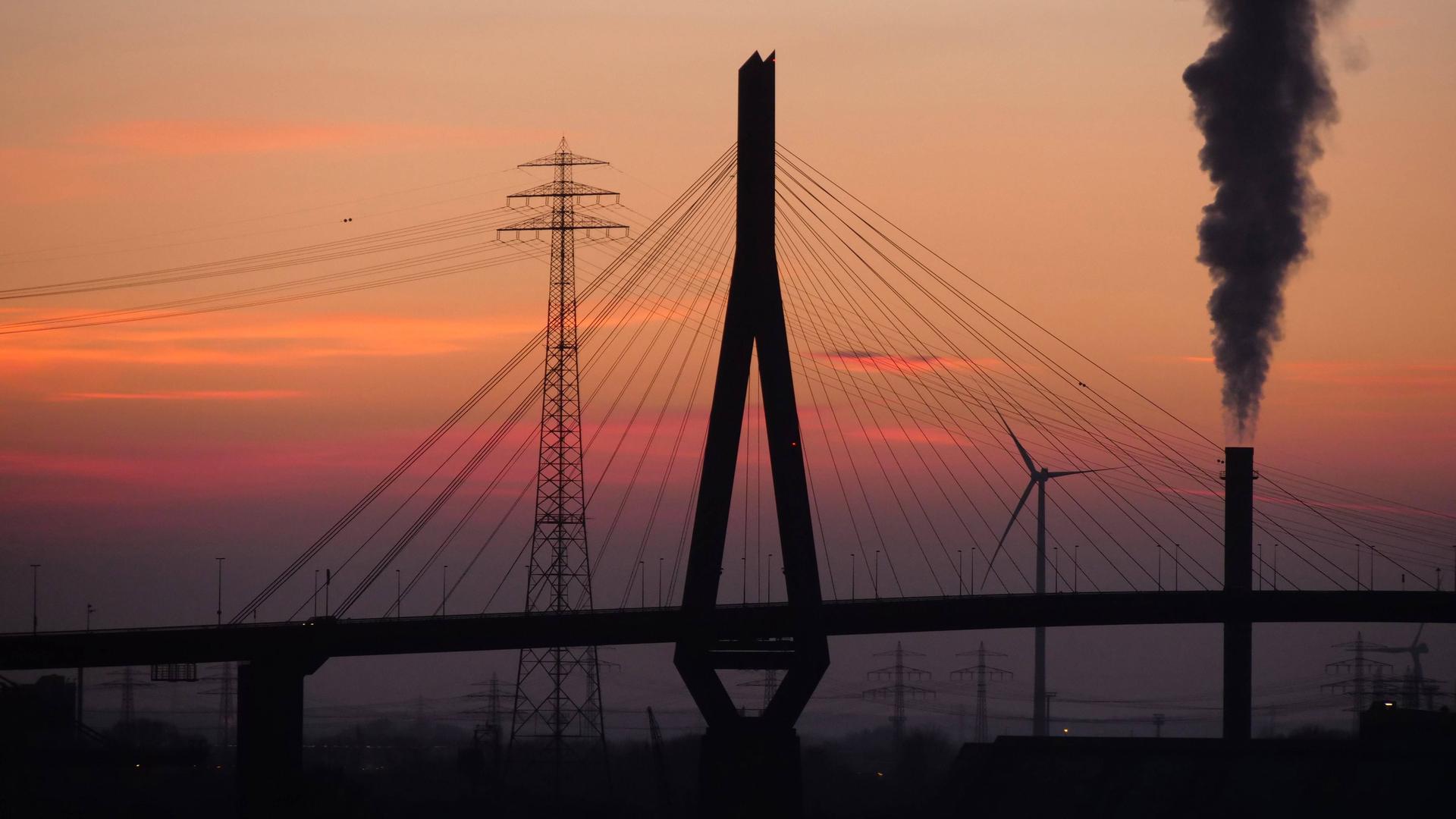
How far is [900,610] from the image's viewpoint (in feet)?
213

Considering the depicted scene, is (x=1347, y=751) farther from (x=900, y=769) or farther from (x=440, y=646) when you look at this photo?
(x=900, y=769)

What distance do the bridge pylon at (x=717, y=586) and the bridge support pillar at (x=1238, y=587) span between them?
2781 cm

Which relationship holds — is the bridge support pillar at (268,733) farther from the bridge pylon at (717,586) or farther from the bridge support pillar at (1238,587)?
the bridge support pillar at (1238,587)

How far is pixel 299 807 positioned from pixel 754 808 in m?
14.8

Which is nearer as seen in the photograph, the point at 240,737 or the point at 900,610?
the point at 240,737

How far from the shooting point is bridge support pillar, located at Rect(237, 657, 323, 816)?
53344mm

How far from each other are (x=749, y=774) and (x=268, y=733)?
15045 millimetres

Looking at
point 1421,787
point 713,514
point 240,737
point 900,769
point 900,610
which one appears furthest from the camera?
point 900,769

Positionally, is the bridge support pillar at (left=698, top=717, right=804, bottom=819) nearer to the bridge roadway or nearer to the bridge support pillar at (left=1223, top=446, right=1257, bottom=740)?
the bridge roadway

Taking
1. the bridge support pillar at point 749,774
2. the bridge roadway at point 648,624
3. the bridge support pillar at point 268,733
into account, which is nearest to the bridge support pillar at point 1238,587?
the bridge roadway at point 648,624

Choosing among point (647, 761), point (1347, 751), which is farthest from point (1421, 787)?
point (647, 761)

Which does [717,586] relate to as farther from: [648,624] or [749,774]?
[648,624]

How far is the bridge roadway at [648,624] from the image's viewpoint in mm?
52281

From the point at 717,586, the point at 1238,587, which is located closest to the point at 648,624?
the point at 717,586
